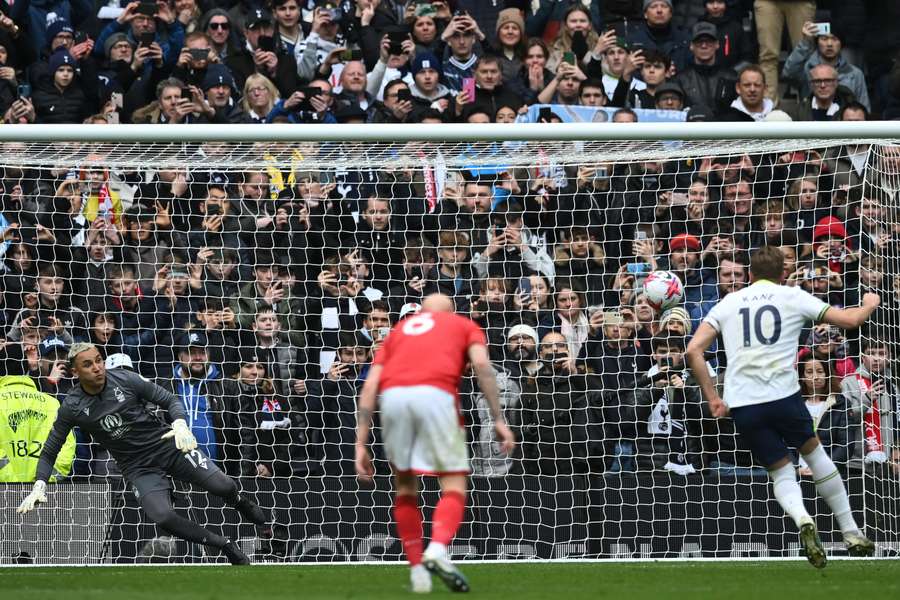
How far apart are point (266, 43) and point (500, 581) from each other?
27.1 feet

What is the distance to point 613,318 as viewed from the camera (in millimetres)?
11773

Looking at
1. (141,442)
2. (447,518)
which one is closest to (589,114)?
(141,442)

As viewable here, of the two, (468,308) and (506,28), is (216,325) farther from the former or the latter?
(506,28)

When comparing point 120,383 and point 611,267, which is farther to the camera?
point 611,267

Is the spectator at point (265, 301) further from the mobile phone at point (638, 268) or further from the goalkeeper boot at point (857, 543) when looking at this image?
the goalkeeper boot at point (857, 543)

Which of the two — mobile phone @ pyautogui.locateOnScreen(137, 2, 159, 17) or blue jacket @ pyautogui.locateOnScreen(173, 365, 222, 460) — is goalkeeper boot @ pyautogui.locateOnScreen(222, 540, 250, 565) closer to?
blue jacket @ pyautogui.locateOnScreen(173, 365, 222, 460)

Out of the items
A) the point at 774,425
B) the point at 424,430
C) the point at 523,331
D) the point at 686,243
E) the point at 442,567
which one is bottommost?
the point at 442,567

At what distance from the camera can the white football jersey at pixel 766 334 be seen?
8.79 metres

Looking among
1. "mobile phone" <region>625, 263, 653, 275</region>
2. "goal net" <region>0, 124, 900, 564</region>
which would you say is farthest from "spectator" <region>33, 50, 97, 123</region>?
"mobile phone" <region>625, 263, 653, 275</region>

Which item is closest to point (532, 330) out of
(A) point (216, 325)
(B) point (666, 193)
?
(B) point (666, 193)

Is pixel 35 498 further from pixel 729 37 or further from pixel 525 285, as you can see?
pixel 729 37

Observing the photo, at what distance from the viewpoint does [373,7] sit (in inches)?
599

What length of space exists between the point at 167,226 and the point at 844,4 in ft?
26.1

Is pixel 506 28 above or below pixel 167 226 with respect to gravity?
above
